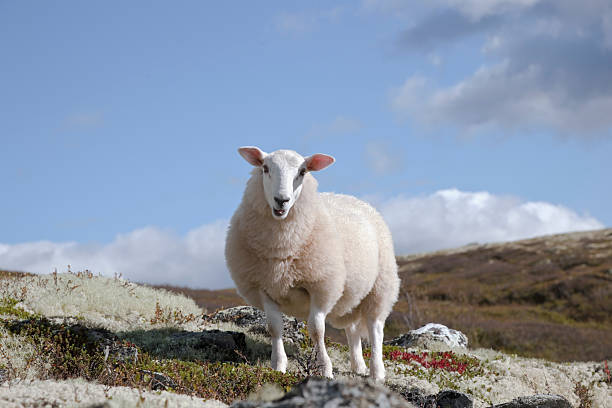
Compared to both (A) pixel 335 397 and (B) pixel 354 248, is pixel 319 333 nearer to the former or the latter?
(B) pixel 354 248

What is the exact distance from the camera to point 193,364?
8289mm

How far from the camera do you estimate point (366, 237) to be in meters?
10.3

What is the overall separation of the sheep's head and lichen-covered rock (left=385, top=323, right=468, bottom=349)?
8.08 metres

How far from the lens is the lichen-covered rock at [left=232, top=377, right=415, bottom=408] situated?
3.62 metres

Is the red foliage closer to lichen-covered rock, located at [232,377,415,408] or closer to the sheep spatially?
the sheep

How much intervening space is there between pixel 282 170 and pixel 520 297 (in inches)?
1390

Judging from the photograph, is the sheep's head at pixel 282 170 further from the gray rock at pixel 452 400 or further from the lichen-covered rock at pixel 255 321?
the lichen-covered rock at pixel 255 321

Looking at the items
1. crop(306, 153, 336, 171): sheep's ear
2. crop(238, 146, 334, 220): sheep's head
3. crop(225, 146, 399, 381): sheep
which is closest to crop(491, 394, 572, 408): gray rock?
crop(225, 146, 399, 381): sheep

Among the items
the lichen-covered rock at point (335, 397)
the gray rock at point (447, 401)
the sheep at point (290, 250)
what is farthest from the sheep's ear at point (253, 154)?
the lichen-covered rock at point (335, 397)

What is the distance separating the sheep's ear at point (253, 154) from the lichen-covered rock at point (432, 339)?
8.47 m

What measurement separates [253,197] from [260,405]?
5448mm

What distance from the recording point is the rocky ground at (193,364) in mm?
5172

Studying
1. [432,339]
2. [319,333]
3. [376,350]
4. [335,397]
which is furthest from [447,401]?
[432,339]

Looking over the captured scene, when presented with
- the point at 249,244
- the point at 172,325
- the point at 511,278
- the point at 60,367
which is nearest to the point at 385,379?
the point at 249,244
